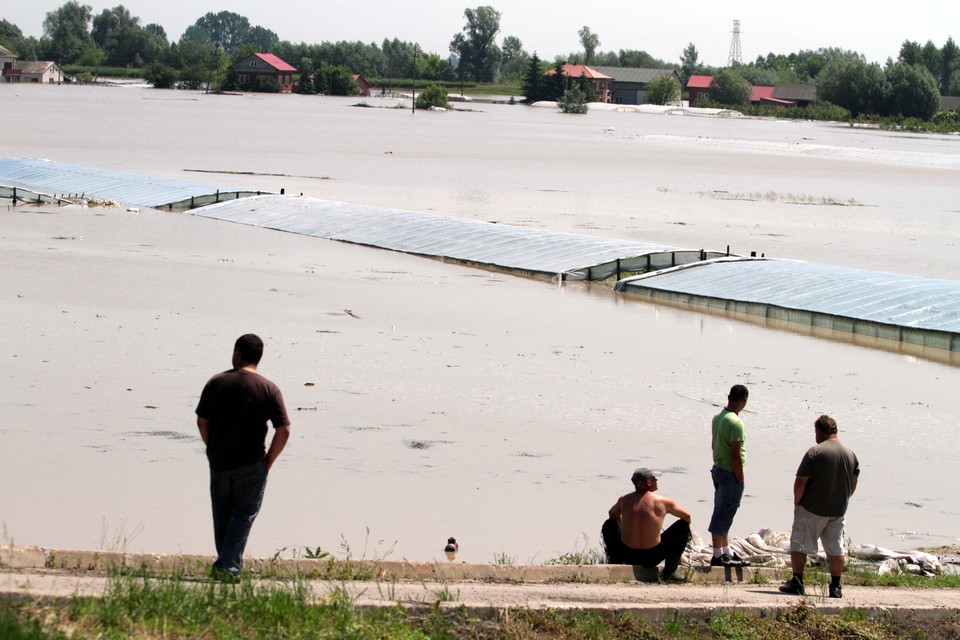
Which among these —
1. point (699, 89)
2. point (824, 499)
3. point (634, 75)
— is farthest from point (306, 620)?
point (634, 75)

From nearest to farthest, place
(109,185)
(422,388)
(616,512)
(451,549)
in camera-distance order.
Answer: (616,512)
(451,549)
(422,388)
(109,185)

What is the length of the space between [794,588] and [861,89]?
5642 inches

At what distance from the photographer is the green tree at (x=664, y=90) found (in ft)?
618

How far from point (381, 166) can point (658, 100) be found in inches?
5354

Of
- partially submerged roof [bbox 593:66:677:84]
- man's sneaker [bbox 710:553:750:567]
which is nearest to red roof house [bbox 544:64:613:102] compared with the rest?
partially submerged roof [bbox 593:66:677:84]

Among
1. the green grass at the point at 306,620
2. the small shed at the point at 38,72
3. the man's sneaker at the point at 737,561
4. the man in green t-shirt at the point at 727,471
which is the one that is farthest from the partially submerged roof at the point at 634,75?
the green grass at the point at 306,620

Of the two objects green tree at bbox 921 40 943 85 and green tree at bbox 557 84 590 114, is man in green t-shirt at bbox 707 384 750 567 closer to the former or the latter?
green tree at bbox 557 84 590 114

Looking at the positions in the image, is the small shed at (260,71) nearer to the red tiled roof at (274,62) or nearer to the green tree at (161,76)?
the red tiled roof at (274,62)

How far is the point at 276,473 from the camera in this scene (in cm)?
1229

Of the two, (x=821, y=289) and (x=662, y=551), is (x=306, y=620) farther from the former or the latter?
(x=821, y=289)

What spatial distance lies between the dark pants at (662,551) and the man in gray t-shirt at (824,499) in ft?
2.33

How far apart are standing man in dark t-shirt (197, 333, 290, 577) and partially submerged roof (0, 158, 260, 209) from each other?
3070 centimetres

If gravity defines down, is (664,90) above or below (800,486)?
above

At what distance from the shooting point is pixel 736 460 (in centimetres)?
884
